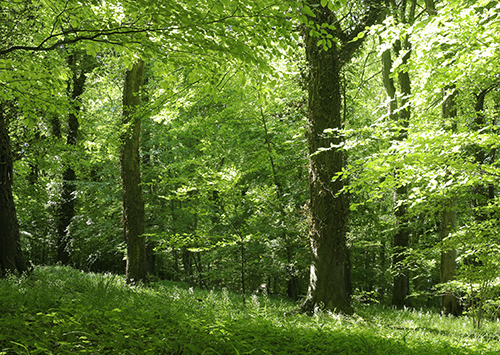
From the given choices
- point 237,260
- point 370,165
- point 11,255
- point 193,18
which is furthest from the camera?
point 237,260

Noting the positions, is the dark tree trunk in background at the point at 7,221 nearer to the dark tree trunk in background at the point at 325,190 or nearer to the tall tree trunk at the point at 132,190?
the tall tree trunk at the point at 132,190

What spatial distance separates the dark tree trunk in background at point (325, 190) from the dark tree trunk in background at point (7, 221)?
20.0ft

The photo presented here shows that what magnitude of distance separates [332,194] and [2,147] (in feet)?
22.8

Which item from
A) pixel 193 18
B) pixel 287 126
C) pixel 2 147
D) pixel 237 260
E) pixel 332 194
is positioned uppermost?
pixel 287 126

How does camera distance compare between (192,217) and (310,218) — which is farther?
(192,217)

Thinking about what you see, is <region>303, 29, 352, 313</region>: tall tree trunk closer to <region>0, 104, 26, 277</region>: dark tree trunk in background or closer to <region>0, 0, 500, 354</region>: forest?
<region>0, 0, 500, 354</region>: forest

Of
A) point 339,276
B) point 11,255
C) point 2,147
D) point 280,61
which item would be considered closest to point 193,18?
point 339,276

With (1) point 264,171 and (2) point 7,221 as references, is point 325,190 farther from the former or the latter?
(2) point 7,221

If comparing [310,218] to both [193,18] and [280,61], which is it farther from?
[280,61]

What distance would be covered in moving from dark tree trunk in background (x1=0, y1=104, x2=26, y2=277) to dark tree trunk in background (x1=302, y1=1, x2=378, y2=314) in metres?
6.09

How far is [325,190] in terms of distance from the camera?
6.20 meters

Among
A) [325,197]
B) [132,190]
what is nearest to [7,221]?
[132,190]

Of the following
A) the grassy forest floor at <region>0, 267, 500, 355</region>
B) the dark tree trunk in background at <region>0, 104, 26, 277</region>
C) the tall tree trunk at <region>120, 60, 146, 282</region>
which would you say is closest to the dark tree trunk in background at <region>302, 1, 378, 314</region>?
the grassy forest floor at <region>0, 267, 500, 355</region>

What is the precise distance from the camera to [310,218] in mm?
6320
